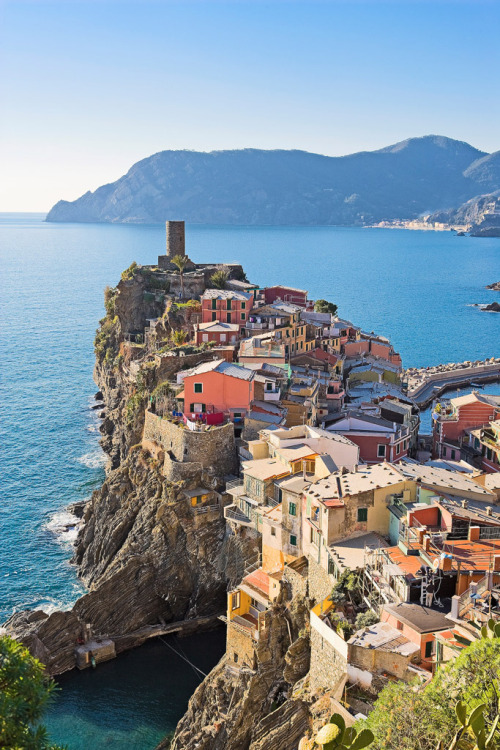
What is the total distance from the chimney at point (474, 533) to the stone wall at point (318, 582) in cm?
534

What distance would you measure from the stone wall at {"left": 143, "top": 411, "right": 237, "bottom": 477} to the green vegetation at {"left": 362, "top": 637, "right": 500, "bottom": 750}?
88.4ft

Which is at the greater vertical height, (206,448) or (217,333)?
(217,333)

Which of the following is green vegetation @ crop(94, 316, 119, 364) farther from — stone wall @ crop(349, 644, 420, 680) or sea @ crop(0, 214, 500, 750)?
stone wall @ crop(349, 644, 420, 680)

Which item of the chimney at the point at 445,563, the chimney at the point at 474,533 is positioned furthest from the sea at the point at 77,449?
the chimney at the point at 445,563

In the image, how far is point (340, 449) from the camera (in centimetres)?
3934

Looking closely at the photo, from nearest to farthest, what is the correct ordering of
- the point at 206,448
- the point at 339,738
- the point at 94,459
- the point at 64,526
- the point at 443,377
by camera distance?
the point at 339,738, the point at 206,448, the point at 64,526, the point at 94,459, the point at 443,377

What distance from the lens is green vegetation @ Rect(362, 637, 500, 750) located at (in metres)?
15.5

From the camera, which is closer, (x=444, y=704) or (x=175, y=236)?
(x=444, y=704)

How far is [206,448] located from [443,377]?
49154 mm

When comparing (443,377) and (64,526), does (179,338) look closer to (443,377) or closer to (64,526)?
(64,526)

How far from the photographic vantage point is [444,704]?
53.1 ft

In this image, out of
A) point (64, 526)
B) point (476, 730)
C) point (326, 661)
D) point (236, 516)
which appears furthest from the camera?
point (64, 526)

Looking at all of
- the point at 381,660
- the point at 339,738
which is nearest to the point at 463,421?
the point at 381,660

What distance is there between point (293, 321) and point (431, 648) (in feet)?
138
